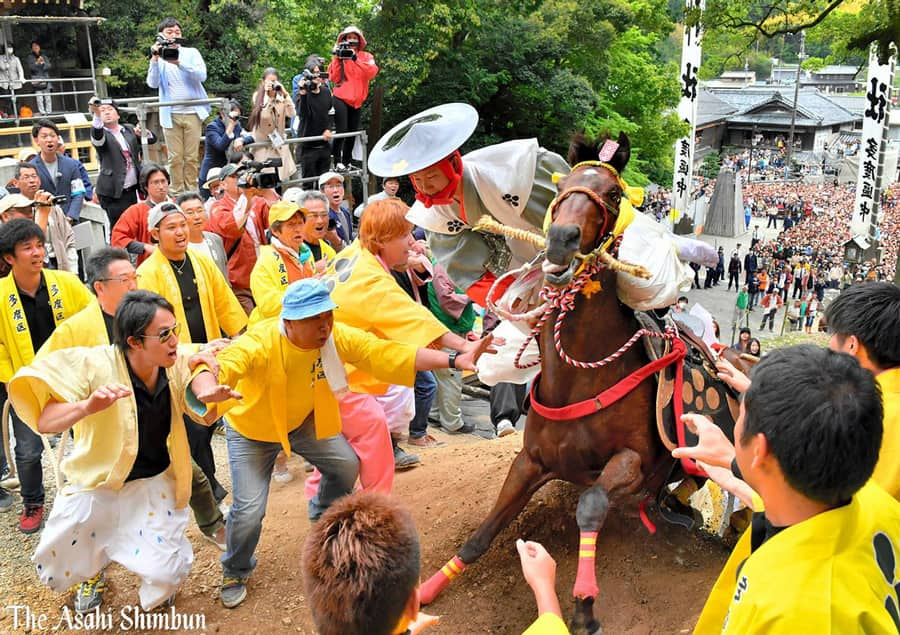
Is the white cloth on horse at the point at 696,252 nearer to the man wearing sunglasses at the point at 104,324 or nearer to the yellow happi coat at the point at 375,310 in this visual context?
the yellow happi coat at the point at 375,310

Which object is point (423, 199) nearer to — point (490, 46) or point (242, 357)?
point (242, 357)

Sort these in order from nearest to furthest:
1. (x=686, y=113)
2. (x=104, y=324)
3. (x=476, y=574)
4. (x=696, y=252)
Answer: (x=476, y=574) < (x=104, y=324) < (x=696, y=252) < (x=686, y=113)

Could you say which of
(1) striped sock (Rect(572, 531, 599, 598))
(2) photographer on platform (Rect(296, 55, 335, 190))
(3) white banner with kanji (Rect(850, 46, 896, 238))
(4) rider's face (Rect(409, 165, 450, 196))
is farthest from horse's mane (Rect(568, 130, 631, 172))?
(3) white banner with kanji (Rect(850, 46, 896, 238))

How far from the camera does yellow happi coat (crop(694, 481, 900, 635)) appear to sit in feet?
6.16

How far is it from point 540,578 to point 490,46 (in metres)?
19.3

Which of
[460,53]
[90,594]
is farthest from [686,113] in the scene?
[90,594]

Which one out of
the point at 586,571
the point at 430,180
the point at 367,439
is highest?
the point at 430,180

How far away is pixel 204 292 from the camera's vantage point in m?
5.59

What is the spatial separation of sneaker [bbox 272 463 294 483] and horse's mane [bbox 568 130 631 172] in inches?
143

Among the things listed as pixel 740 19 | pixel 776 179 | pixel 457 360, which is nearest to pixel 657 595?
pixel 457 360

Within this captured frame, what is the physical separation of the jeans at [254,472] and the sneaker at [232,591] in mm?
34

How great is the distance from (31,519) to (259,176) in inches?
139

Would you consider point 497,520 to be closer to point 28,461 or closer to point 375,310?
point 375,310

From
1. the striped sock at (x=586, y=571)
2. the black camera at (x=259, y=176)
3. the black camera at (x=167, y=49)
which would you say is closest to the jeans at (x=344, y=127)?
the black camera at (x=167, y=49)
